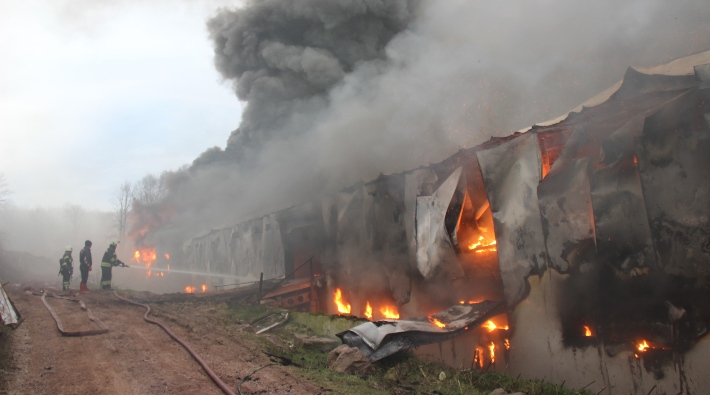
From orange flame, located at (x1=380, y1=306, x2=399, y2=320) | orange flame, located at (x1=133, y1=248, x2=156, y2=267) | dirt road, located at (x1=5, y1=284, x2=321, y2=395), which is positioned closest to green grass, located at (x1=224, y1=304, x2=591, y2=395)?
dirt road, located at (x1=5, y1=284, x2=321, y2=395)

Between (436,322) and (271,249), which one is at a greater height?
(271,249)

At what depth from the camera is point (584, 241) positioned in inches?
218

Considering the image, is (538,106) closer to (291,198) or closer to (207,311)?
(291,198)

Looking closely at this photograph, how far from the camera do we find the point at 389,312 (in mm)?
9367

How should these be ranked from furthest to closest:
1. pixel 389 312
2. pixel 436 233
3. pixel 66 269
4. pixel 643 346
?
pixel 66 269
pixel 389 312
pixel 436 233
pixel 643 346

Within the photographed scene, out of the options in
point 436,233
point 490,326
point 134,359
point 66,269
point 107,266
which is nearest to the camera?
point 134,359

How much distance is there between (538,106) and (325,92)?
9317 mm

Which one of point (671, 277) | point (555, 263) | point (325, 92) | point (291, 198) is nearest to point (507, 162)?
point (555, 263)

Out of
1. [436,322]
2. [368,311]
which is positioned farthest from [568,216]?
[368,311]

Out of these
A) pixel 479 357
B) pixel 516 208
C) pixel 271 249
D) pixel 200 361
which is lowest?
pixel 479 357

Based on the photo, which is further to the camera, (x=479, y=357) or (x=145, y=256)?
(x=145, y=256)

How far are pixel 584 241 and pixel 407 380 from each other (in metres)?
3.05

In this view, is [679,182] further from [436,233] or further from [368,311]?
[368,311]

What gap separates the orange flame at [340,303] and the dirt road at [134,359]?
11.1ft
